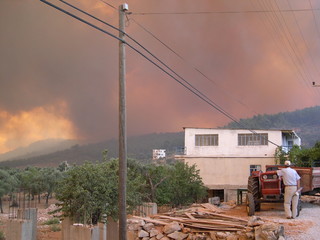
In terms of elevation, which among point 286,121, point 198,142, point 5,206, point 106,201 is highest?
point 286,121

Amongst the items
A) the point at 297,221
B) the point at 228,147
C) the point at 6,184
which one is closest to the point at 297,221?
the point at 297,221

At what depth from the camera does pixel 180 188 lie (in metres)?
38.5

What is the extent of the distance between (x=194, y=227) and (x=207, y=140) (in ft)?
112

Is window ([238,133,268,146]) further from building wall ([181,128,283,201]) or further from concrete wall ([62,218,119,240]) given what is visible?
concrete wall ([62,218,119,240])

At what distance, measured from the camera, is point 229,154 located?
2007 inches

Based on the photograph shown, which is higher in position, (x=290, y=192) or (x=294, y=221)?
(x=290, y=192)

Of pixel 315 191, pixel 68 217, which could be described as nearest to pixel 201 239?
pixel 68 217

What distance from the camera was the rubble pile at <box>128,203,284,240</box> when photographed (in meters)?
16.4

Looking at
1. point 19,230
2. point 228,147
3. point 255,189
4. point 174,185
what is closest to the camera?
point 19,230

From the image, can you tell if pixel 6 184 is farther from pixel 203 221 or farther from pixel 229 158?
pixel 203 221

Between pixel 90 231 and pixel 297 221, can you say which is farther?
pixel 297 221

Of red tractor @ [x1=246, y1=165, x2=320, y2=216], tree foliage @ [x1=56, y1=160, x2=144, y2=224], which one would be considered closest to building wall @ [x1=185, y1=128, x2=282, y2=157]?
red tractor @ [x1=246, y1=165, x2=320, y2=216]

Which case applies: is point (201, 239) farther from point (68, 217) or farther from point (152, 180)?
point (152, 180)

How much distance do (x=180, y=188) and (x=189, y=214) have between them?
18879mm
